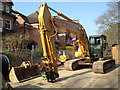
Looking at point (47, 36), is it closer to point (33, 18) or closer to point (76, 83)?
point (76, 83)

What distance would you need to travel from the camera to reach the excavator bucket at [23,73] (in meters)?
6.09

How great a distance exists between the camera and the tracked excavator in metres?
5.73

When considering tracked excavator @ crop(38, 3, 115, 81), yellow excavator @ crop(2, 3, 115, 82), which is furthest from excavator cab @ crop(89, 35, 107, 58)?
yellow excavator @ crop(2, 3, 115, 82)

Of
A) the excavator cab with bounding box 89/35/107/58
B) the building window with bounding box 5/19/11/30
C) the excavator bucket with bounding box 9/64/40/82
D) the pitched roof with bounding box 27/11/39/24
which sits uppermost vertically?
the pitched roof with bounding box 27/11/39/24

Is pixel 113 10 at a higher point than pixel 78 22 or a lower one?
higher

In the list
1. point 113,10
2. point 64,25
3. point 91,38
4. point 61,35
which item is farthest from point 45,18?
point 61,35

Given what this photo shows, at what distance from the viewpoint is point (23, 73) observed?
257 inches

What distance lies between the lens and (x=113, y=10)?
826 inches

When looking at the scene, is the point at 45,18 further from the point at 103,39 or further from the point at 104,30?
the point at 104,30

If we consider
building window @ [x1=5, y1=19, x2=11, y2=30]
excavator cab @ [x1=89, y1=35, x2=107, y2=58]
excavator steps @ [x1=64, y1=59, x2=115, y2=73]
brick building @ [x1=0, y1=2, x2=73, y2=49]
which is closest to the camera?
excavator steps @ [x1=64, y1=59, x2=115, y2=73]

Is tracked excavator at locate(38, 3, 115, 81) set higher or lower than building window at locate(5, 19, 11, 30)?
lower

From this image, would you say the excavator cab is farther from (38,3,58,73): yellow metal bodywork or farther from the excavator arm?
(38,3,58,73): yellow metal bodywork

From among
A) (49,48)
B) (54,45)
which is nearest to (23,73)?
(49,48)

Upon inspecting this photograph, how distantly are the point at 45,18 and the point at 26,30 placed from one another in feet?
66.0
